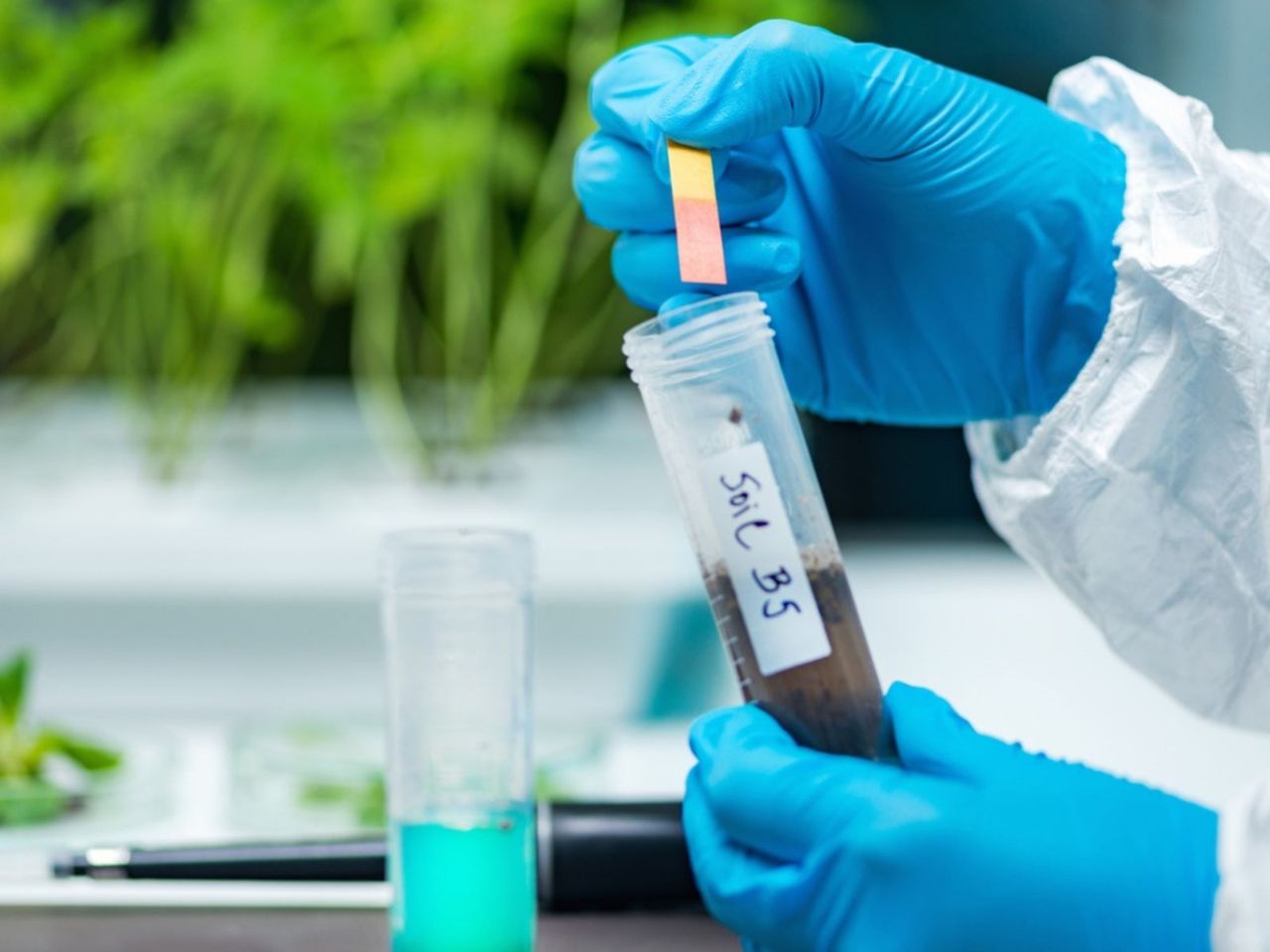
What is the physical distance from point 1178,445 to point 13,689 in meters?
0.86

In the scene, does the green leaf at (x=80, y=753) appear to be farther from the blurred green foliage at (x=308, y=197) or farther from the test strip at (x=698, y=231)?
the blurred green foliage at (x=308, y=197)

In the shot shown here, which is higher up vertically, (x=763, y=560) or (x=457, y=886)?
(x=763, y=560)

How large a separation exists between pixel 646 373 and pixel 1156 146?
0.46 m

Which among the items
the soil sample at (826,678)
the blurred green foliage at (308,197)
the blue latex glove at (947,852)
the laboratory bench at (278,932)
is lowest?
the laboratory bench at (278,932)

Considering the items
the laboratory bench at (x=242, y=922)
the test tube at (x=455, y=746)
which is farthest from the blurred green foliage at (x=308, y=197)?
the test tube at (x=455, y=746)

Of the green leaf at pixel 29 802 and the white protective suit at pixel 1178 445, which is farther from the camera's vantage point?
the green leaf at pixel 29 802

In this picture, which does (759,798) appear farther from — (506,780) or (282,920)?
(282,920)

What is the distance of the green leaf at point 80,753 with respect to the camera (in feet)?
3.64

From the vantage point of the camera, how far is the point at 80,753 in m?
1.11

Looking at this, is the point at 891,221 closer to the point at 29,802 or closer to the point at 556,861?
the point at 556,861

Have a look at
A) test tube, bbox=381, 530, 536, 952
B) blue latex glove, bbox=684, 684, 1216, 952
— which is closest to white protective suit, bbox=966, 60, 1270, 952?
blue latex glove, bbox=684, 684, 1216, 952

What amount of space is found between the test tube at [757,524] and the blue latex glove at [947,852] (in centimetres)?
2

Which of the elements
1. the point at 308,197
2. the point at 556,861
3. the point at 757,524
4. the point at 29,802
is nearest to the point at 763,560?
the point at 757,524

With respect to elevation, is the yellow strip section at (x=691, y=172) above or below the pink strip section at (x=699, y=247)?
above
